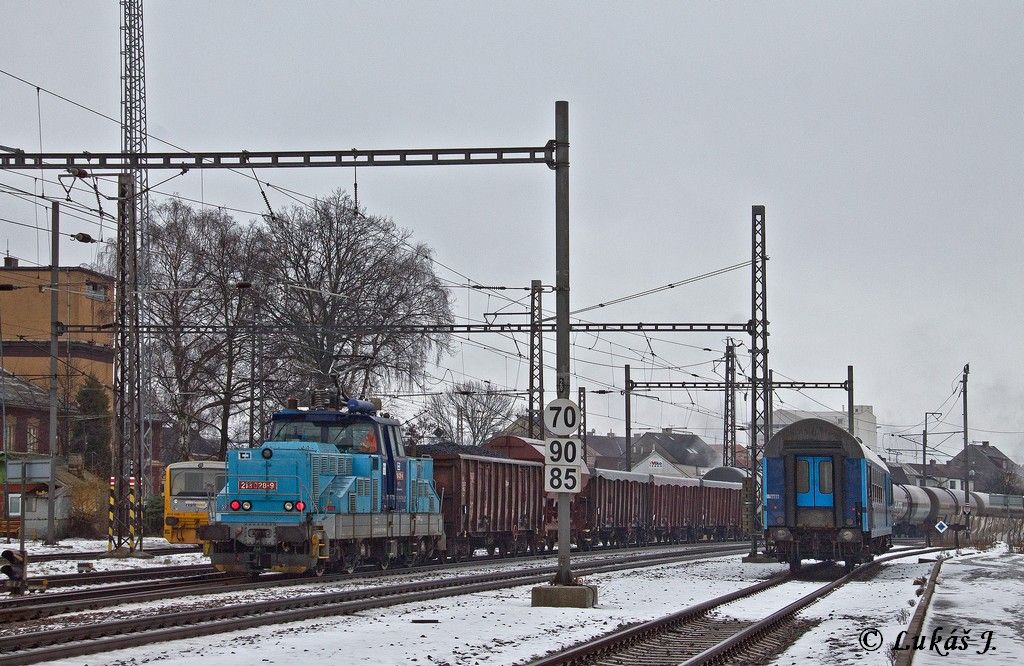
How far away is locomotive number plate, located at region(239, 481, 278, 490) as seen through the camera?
76.2 ft

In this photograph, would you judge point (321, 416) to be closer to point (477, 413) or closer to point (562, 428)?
point (562, 428)

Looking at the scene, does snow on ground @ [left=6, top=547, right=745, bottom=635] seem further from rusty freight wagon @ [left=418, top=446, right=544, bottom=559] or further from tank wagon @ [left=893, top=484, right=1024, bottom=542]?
tank wagon @ [left=893, top=484, right=1024, bottom=542]

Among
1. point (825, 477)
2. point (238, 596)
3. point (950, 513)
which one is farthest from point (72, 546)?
point (950, 513)

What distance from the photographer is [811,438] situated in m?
29.6

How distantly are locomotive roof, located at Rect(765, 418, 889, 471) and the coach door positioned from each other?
358 mm

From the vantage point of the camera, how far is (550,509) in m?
40.0

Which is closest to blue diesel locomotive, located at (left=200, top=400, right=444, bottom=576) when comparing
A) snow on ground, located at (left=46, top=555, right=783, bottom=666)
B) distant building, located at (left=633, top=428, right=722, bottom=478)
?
snow on ground, located at (left=46, top=555, right=783, bottom=666)

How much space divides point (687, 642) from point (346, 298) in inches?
1598

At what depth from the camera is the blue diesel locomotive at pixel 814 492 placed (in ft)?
95.6

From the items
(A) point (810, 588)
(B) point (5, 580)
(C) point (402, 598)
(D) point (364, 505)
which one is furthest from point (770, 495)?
(B) point (5, 580)

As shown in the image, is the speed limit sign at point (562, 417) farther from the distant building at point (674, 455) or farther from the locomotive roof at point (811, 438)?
the distant building at point (674, 455)

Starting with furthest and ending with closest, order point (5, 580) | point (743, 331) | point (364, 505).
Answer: point (743, 331) < point (364, 505) < point (5, 580)

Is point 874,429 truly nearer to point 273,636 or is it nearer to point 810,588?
point 810,588

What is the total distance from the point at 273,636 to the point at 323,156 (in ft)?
33.1
